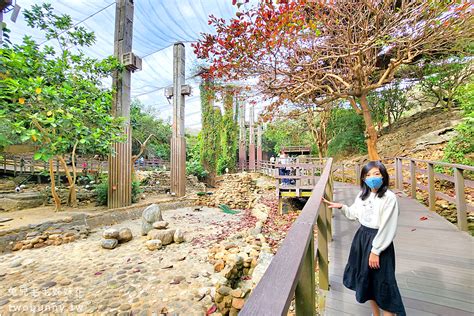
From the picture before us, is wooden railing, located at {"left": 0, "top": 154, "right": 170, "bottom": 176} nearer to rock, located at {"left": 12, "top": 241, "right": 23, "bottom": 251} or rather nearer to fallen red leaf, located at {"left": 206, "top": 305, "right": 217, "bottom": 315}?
rock, located at {"left": 12, "top": 241, "right": 23, "bottom": 251}

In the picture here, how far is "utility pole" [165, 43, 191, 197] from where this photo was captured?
7.20 meters

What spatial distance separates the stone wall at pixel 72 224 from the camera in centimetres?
366

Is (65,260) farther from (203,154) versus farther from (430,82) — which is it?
(430,82)

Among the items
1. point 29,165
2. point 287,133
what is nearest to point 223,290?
point 29,165

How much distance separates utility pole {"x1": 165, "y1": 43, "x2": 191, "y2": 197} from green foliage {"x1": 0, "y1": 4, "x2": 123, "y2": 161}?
2.21 meters

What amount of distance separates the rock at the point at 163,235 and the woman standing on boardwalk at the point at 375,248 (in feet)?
11.6

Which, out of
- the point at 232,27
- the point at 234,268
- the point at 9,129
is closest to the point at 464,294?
the point at 234,268

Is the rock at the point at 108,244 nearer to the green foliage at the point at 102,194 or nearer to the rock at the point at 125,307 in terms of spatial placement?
the rock at the point at 125,307

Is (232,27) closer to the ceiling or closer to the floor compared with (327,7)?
closer to the floor

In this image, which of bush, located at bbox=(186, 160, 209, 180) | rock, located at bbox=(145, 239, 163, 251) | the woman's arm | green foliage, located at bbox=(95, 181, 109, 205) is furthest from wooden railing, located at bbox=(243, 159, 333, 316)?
bush, located at bbox=(186, 160, 209, 180)

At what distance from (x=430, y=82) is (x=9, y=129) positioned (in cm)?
1256

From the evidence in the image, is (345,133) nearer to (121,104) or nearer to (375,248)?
(121,104)

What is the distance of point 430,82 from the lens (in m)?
8.00

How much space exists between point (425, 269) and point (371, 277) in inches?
41.0
